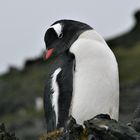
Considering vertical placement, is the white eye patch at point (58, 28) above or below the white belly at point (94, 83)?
above

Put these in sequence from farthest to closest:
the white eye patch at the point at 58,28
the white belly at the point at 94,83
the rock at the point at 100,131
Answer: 1. the white eye patch at the point at 58,28
2. the white belly at the point at 94,83
3. the rock at the point at 100,131

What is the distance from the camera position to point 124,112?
32188 millimetres

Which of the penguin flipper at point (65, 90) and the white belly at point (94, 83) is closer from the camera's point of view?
the white belly at point (94, 83)

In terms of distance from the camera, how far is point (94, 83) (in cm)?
1187

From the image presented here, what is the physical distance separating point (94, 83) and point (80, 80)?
0.83ft

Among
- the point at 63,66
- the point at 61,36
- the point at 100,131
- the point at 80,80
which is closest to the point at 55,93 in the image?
the point at 80,80

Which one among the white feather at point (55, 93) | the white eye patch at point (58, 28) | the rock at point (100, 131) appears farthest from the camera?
the white eye patch at point (58, 28)

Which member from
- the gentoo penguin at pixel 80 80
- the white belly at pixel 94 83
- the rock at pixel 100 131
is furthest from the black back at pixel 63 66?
the rock at pixel 100 131

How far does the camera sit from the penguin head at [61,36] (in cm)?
1264

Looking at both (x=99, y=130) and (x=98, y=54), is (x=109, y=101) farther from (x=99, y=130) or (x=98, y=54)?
(x=99, y=130)

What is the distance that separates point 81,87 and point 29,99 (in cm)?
3660

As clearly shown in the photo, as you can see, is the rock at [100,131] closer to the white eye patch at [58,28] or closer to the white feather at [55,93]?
the white feather at [55,93]

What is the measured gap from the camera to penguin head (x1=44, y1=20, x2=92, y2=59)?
1264 centimetres

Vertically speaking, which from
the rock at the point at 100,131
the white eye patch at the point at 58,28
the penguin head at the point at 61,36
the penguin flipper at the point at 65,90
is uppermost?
the white eye patch at the point at 58,28
